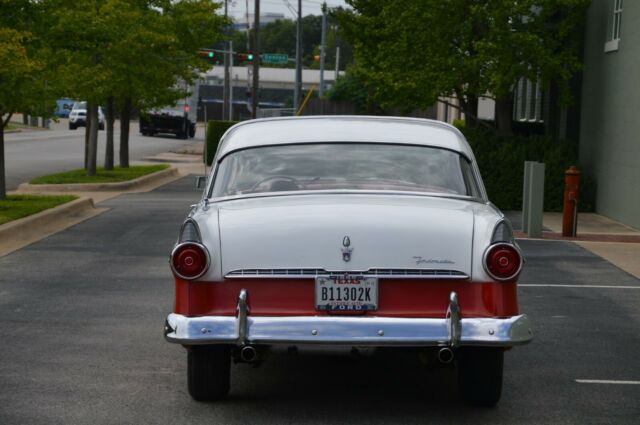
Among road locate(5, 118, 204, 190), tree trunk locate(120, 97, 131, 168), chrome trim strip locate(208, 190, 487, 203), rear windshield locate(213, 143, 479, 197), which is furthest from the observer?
tree trunk locate(120, 97, 131, 168)

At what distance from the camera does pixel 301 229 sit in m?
6.60

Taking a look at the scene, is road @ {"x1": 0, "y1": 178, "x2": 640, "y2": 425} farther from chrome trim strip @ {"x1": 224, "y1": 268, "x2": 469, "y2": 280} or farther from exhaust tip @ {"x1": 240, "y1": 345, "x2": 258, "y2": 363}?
chrome trim strip @ {"x1": 224, "y1": 268, "x2": 469, "y2": 280}

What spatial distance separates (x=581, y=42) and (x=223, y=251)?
19426 mm

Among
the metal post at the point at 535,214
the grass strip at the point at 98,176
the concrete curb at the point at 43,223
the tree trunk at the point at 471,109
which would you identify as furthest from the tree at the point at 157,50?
the metal post at the point at 535,214

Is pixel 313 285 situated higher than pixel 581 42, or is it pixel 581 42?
pixel 581 42

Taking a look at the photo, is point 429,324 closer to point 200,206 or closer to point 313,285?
point 313,285

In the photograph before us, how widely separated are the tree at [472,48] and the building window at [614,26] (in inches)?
41.1

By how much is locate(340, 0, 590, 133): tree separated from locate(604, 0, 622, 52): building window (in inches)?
41.1

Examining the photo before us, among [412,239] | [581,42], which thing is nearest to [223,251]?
[412,239]

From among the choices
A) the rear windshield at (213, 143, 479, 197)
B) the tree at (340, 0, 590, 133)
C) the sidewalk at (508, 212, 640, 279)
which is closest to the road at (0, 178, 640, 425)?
the rear windshield at (213, 143, 479, 197)

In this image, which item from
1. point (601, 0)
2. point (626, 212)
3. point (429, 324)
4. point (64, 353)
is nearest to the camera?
point (429, 324)

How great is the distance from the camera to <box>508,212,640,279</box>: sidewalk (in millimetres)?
15511

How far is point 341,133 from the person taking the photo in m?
7.89

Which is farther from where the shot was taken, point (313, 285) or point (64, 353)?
point (64, 353)
